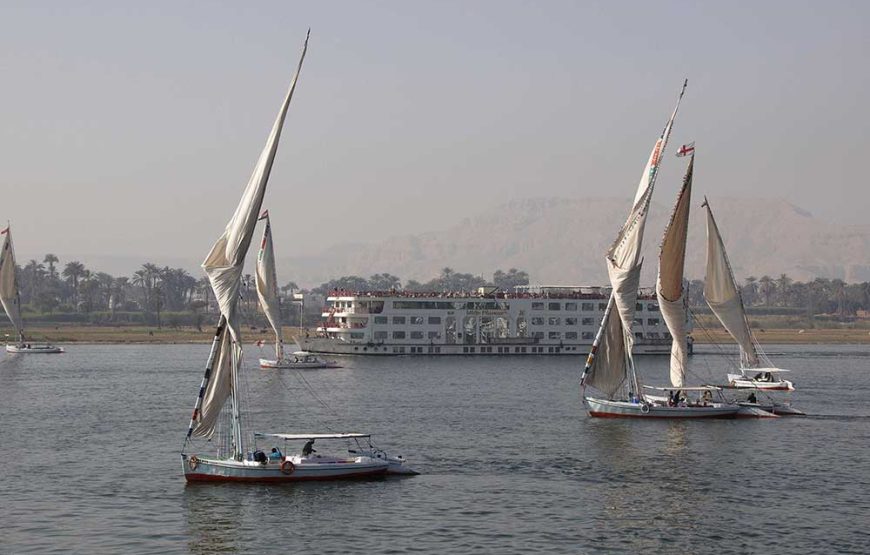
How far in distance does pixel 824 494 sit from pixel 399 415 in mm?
35612

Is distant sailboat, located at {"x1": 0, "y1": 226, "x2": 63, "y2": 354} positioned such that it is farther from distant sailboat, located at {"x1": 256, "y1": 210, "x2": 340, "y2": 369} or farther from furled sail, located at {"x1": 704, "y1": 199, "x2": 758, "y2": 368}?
furled sail, located at {"x1": 704, "y1": 199, "x2": 758, "y2": 368}

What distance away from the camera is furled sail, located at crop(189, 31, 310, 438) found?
169ft

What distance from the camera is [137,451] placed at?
209 ft

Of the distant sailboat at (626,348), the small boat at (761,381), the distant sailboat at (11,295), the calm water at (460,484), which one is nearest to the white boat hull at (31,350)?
the distant sailboat at (11,295)

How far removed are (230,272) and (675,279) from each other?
42993 mm

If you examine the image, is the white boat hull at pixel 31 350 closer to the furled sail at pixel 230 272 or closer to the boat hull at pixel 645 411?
the boat hull at pixel 645 411

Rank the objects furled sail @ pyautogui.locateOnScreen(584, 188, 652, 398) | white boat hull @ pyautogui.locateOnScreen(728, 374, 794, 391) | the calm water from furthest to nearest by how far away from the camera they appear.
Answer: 1. white boat hull @ pyautogui.locateOnScreen(728, 374, 794, 391)
2. furled sail @ pyautogui.locateOnScreen(584, 188, 652, 398)
3. the calm water

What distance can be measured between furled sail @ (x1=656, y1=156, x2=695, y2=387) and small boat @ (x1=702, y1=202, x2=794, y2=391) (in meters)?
8.87

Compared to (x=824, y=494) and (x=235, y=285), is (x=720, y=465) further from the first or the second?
(x=235, y=285)

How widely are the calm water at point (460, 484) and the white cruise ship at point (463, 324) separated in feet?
185

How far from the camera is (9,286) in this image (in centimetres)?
16762

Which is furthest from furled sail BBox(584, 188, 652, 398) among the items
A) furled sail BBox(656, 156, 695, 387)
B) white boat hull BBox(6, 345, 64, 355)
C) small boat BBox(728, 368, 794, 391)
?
white boat hull BBox(6, 345, 64, 355)

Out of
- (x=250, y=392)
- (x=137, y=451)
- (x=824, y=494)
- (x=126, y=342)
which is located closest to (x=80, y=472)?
(x=137, y=451)

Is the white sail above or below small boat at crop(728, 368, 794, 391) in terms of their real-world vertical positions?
above
